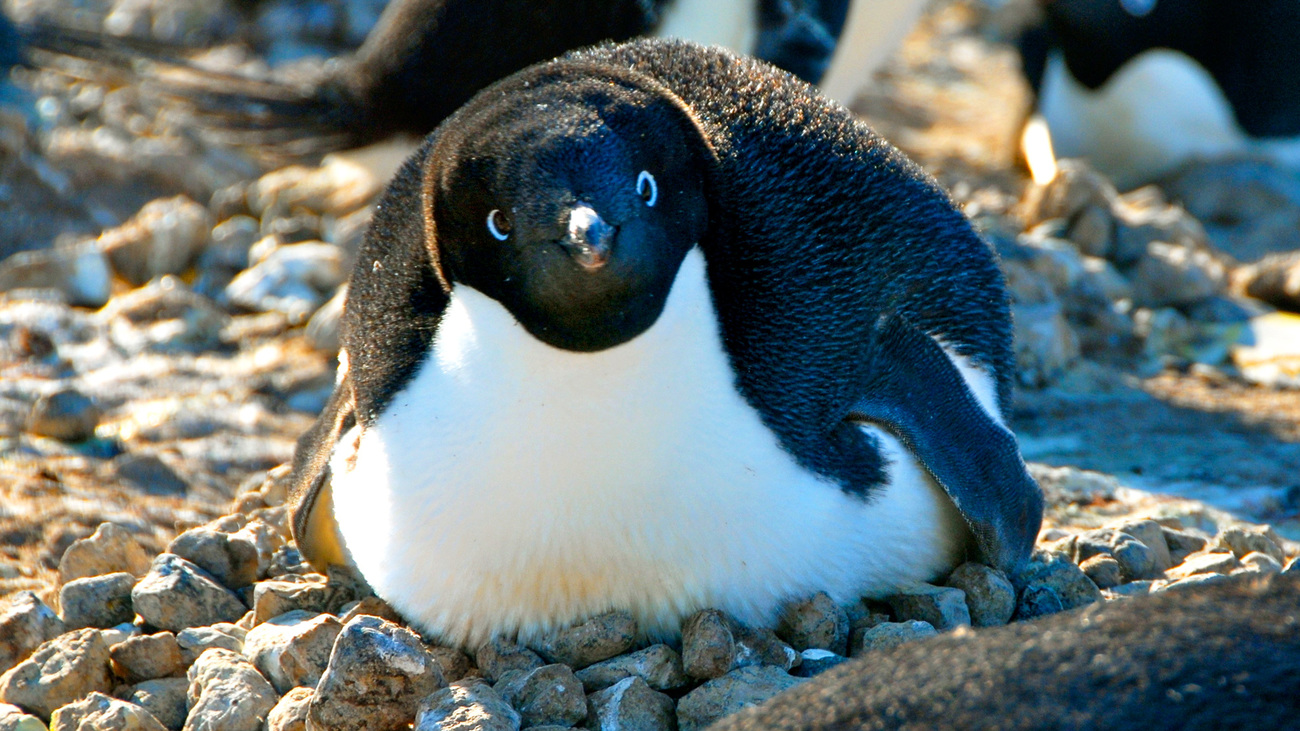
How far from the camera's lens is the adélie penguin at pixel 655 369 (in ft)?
6.35

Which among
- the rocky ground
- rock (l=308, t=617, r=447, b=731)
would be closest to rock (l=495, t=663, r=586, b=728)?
the rocky ground

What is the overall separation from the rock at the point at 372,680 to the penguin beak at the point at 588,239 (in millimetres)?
600

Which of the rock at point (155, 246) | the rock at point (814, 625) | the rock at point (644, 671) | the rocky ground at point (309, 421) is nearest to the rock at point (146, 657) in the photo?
the rocky ground at point (309, 421)

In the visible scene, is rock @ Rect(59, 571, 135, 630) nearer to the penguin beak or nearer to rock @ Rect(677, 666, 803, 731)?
rock @ Rect(677, 666, 803, 731)

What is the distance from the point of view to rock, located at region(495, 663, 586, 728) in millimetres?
2023

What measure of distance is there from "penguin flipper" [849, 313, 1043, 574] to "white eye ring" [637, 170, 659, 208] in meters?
0.57

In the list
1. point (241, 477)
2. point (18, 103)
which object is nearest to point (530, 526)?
point (241, 477)

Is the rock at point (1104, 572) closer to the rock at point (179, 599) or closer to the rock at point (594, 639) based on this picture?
the rock at point (594, 639)

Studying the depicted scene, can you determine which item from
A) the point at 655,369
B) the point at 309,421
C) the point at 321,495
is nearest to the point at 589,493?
the point at 655,369

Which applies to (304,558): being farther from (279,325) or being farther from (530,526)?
(279,325)

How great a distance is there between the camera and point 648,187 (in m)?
1.94

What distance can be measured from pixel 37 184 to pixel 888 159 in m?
3.83

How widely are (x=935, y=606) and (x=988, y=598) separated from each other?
0.42ft

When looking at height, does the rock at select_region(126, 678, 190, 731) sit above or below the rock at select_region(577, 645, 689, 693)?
below
